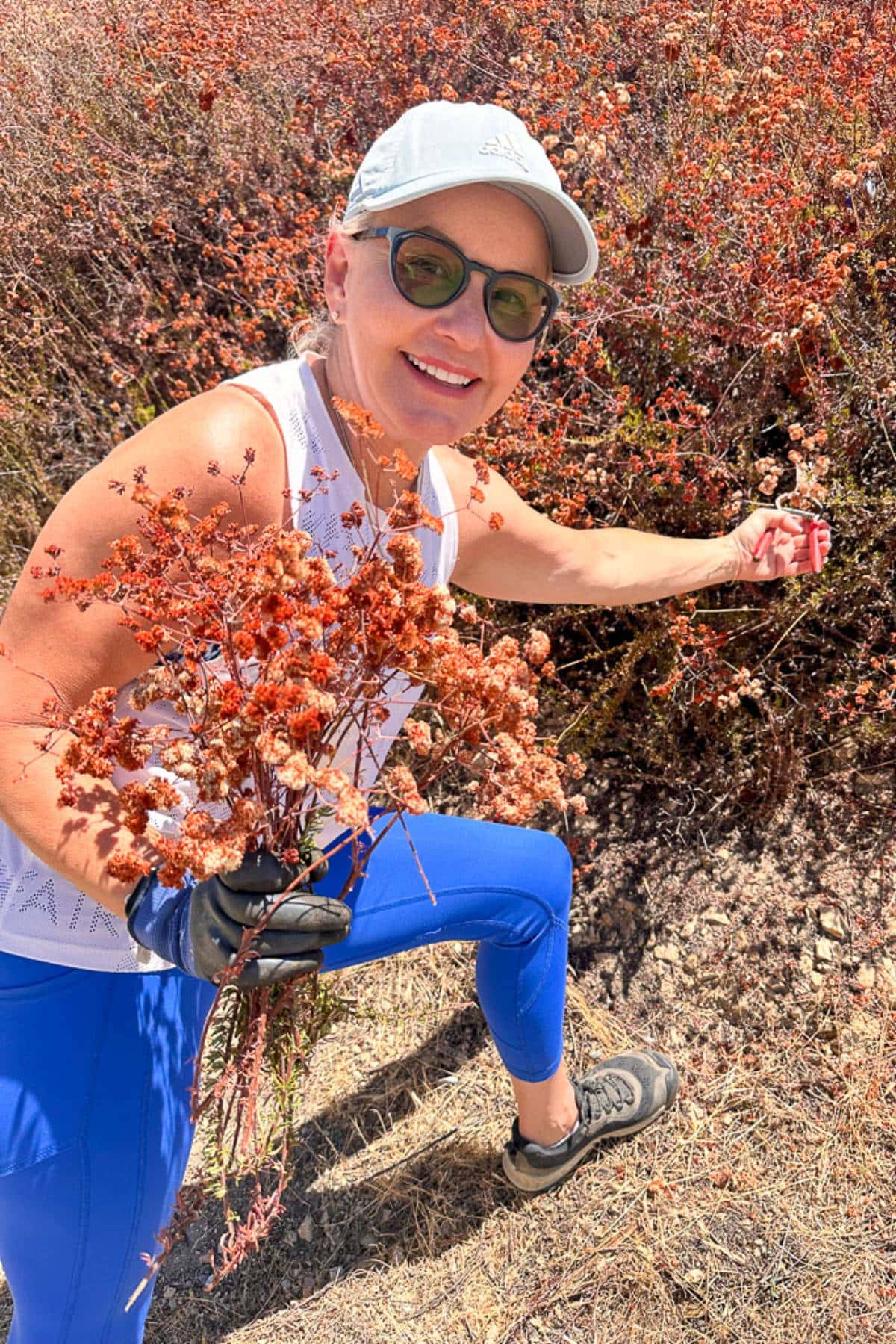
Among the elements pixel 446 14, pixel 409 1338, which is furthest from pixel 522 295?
pixel 446 14

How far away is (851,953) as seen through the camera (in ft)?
8.41

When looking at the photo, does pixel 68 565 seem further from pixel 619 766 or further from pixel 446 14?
pixel 446 14

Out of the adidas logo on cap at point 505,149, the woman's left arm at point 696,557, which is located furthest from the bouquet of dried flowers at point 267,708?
the woman's left arm at point 696,557

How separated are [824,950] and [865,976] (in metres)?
0.12

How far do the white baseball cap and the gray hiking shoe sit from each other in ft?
6.71

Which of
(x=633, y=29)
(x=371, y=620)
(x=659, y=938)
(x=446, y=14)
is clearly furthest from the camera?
(x=446, y=14)

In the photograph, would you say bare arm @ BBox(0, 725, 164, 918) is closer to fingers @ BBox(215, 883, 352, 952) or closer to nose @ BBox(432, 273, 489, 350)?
fingers @ BBox(215, 883, 352, 952)

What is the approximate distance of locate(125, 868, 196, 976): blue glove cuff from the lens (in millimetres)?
1326

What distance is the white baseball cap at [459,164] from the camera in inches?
56.3

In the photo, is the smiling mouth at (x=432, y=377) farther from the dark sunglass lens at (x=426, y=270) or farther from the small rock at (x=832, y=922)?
the small rock at (x=832, y=922)

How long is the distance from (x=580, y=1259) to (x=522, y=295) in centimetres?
228

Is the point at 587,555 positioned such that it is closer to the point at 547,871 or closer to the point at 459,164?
the point at 547,871

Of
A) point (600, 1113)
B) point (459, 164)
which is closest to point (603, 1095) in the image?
point (600, 1113)

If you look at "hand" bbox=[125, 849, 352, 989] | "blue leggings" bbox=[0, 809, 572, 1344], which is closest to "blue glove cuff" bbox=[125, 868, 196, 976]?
"hand" bbox=[125, 849, 352, 989]
